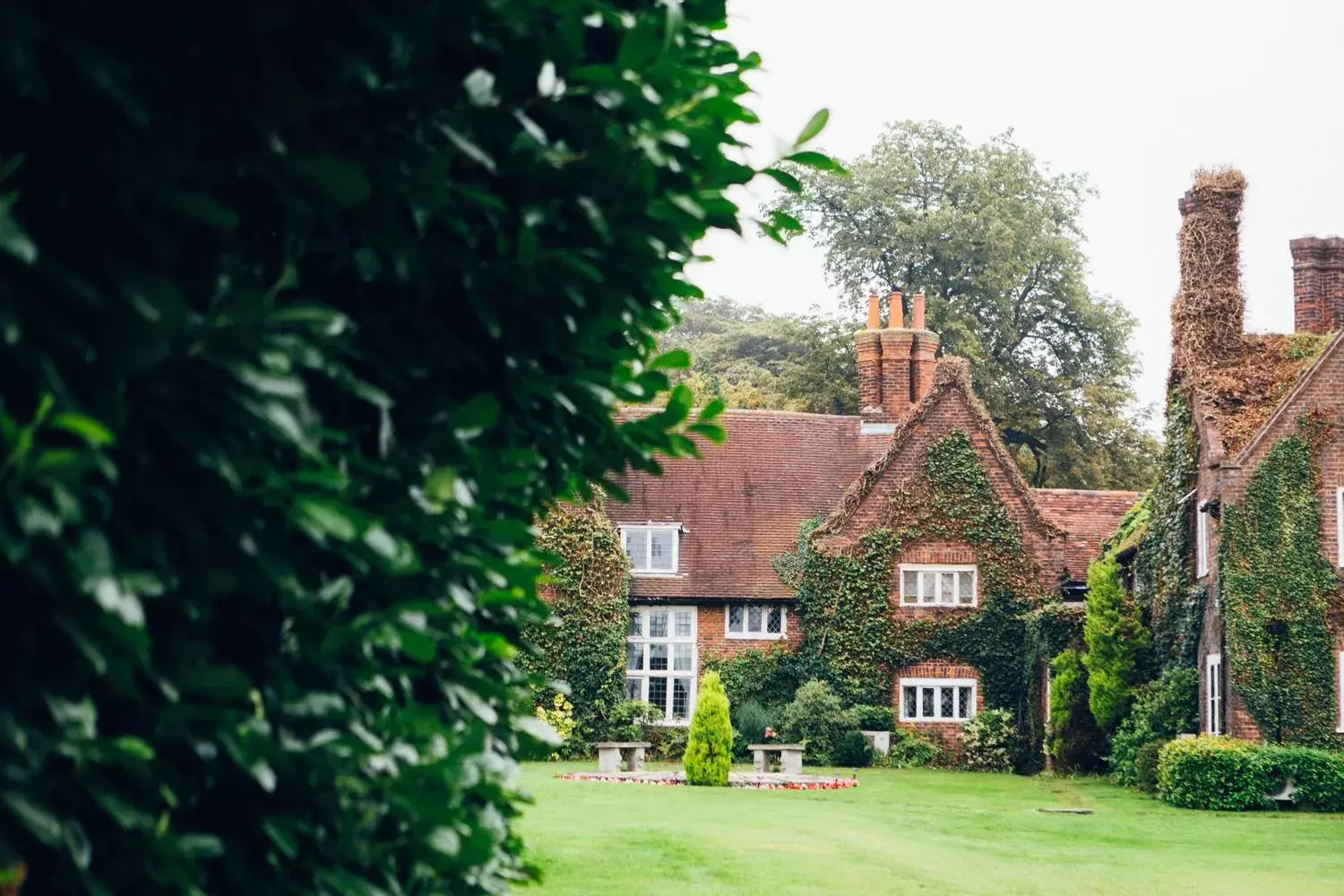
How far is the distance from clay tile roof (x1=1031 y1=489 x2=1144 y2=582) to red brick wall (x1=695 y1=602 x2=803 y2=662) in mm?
6809

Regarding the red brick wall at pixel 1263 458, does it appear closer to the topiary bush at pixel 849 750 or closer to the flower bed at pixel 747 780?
the flower bed at pixel 747 780

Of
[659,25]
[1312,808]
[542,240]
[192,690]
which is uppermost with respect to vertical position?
[659,25]

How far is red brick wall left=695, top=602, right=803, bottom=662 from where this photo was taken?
119 ft

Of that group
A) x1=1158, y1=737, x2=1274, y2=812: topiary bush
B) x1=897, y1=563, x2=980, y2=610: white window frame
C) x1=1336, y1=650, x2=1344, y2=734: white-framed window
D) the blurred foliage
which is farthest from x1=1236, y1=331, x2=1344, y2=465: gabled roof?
the blurred foliage

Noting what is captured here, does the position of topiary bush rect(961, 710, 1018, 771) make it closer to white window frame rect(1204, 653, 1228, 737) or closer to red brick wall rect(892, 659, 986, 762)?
red brick wall rect(892, 659, 986, 762)

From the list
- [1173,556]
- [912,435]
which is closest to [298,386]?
[1173,556]

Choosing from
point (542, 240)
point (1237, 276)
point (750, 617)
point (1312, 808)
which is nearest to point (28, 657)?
point (542, 240)

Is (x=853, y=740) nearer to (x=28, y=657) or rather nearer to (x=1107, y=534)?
(x=1107, y=534)

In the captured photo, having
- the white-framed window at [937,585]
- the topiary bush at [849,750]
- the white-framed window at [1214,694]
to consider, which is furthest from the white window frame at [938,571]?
the white-framed window at [1214,694]

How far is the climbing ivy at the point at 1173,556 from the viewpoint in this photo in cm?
2933

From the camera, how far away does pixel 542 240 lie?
12.3ft

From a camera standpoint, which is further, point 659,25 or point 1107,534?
point 1107,534

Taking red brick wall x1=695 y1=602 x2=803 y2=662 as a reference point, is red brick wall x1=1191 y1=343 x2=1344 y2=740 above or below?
above

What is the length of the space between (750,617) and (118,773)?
3424 cm
